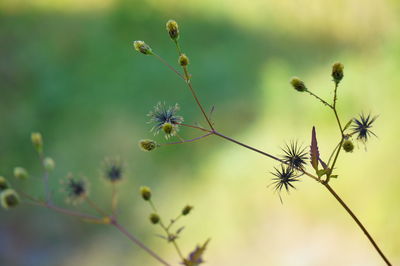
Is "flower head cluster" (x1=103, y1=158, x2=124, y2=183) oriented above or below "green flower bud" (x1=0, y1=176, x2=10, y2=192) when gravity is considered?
above

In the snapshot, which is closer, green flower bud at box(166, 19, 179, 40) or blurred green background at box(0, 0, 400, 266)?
green flower bud at box(166, 19, 179, 40)

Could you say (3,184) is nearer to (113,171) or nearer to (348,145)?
(113,171)

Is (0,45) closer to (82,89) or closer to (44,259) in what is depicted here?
(82,89)

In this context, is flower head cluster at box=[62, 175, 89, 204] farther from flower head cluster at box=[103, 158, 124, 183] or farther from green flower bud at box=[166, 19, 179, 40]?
green flower bud at box=[166, 19, 179, 40]

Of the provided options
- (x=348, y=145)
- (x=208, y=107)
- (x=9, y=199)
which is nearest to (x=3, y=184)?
(x=9, y=199)

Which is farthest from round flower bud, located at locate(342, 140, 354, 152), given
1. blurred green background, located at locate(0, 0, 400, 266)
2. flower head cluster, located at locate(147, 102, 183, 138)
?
blurred green background, located at locate(0, 0, 400, 266)

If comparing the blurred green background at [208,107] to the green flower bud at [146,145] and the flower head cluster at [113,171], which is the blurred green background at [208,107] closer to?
the flower head cluster at [113,171]
